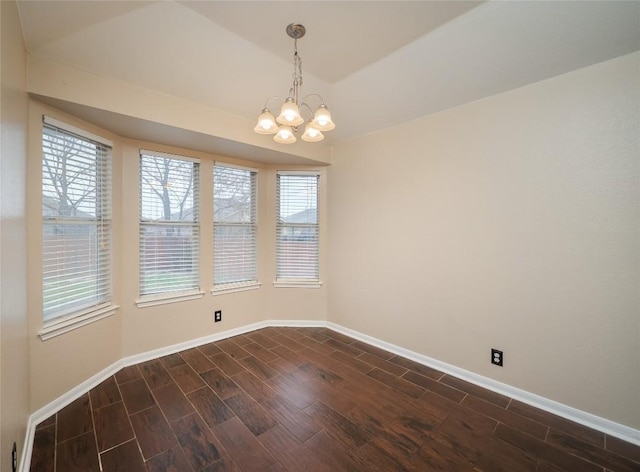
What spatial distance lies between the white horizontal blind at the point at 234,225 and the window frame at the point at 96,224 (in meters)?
1.03

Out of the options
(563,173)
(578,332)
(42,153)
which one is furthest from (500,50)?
(42,153)

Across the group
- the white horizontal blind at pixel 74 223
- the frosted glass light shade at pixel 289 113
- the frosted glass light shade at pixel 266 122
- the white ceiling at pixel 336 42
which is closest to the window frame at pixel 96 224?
the white horizontal blind at pixel 74 223

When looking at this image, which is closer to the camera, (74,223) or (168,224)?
(74,223)

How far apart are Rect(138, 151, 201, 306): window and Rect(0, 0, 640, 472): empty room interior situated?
23 mm

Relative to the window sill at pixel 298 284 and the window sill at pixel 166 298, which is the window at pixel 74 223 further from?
the window sill at pixel 298 284

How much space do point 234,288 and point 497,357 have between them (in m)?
2.91

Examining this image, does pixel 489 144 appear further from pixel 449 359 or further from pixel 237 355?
pixel 237 355

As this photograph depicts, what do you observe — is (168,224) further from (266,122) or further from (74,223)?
(266,122)

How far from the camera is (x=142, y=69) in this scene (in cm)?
206

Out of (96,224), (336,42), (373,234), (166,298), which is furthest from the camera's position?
(373,234)

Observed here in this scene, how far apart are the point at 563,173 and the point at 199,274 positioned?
3579 mm

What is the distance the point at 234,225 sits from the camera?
342 cm

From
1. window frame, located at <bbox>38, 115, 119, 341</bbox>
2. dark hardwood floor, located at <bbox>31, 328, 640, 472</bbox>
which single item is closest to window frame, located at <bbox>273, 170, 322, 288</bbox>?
dark hardwood floor, located at <bbox>31, 328, 640, 472</bbox>

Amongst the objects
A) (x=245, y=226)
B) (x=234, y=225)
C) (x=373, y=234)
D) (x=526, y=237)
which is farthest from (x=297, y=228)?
(x=526, y=237)
